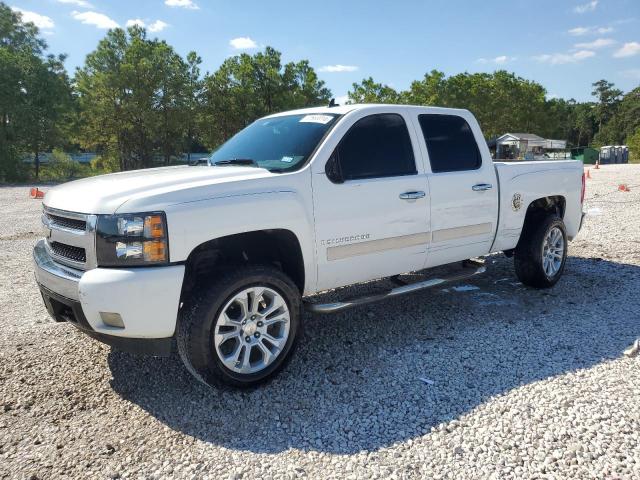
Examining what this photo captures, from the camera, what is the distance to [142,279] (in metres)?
3.04

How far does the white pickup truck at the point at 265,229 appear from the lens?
3.11 m

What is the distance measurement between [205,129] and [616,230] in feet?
123

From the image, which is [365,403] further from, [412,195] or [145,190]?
[145,190]

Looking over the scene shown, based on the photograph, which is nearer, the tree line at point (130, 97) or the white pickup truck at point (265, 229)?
the white pickup truck at point (265, 229)

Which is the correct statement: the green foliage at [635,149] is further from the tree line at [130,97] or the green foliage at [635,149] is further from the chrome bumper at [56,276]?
the chrome bumper at [56,276]

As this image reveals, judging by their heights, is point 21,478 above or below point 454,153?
below

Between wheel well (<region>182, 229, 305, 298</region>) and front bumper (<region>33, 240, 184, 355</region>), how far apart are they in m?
0.31

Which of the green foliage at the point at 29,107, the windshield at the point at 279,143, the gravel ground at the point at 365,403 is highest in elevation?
the green foliage at the point at 29,107

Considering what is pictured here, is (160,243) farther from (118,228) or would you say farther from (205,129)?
(205,129)

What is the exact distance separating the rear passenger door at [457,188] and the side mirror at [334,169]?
98cm

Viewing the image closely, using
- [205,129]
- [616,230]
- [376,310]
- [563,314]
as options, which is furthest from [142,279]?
[205,129]

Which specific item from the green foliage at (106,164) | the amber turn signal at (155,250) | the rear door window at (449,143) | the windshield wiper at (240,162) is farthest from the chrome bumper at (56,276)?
the green foliage at (106,164)

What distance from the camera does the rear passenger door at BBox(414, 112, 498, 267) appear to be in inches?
178

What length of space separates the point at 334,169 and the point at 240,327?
137 centimetres
